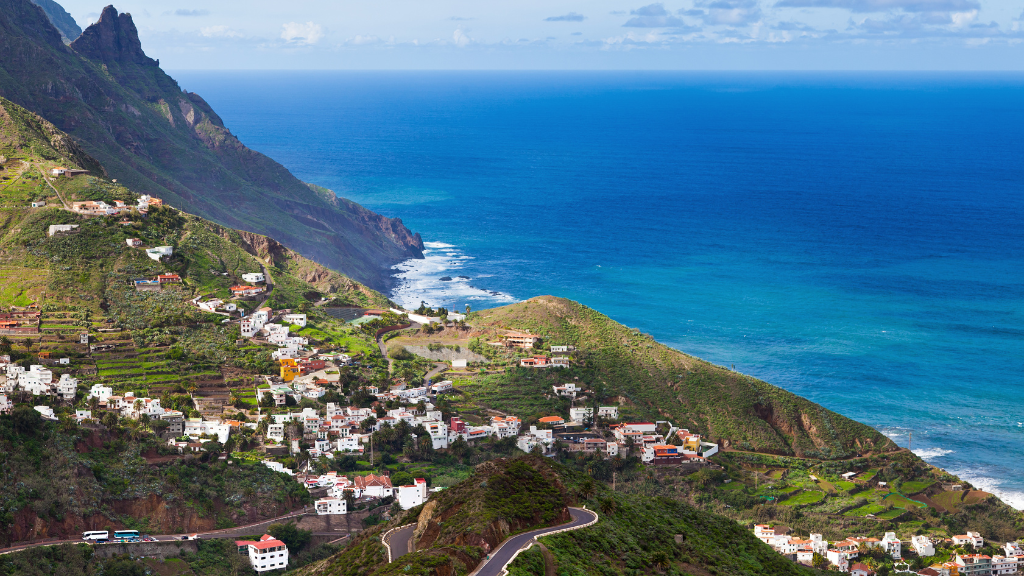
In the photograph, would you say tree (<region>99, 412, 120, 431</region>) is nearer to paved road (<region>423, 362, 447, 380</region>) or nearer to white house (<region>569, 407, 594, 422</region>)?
paved road (<region>423, 362, 447, 380</region>)

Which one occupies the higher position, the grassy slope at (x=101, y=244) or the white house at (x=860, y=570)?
the grassy slope at (x=101, y=244)

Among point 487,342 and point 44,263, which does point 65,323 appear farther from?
point 487,342

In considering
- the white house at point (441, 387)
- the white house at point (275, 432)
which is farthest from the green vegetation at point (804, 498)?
the white house at point (275, 432)

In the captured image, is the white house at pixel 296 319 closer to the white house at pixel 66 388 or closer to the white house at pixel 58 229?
the white house at pixel 58 229

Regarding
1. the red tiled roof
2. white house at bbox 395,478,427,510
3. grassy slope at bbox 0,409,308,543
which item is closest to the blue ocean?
white house at bbox 395,478,427,510

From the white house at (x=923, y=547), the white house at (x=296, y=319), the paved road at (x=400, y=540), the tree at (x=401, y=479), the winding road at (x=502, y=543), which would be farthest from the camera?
the white house at (x=296, y=319)

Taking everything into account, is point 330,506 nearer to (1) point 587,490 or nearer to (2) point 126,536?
(2) point 126,536

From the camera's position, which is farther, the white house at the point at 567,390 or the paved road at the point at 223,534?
the white house at the point at 567,390

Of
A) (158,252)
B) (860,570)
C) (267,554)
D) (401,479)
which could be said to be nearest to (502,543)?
(267,554)
